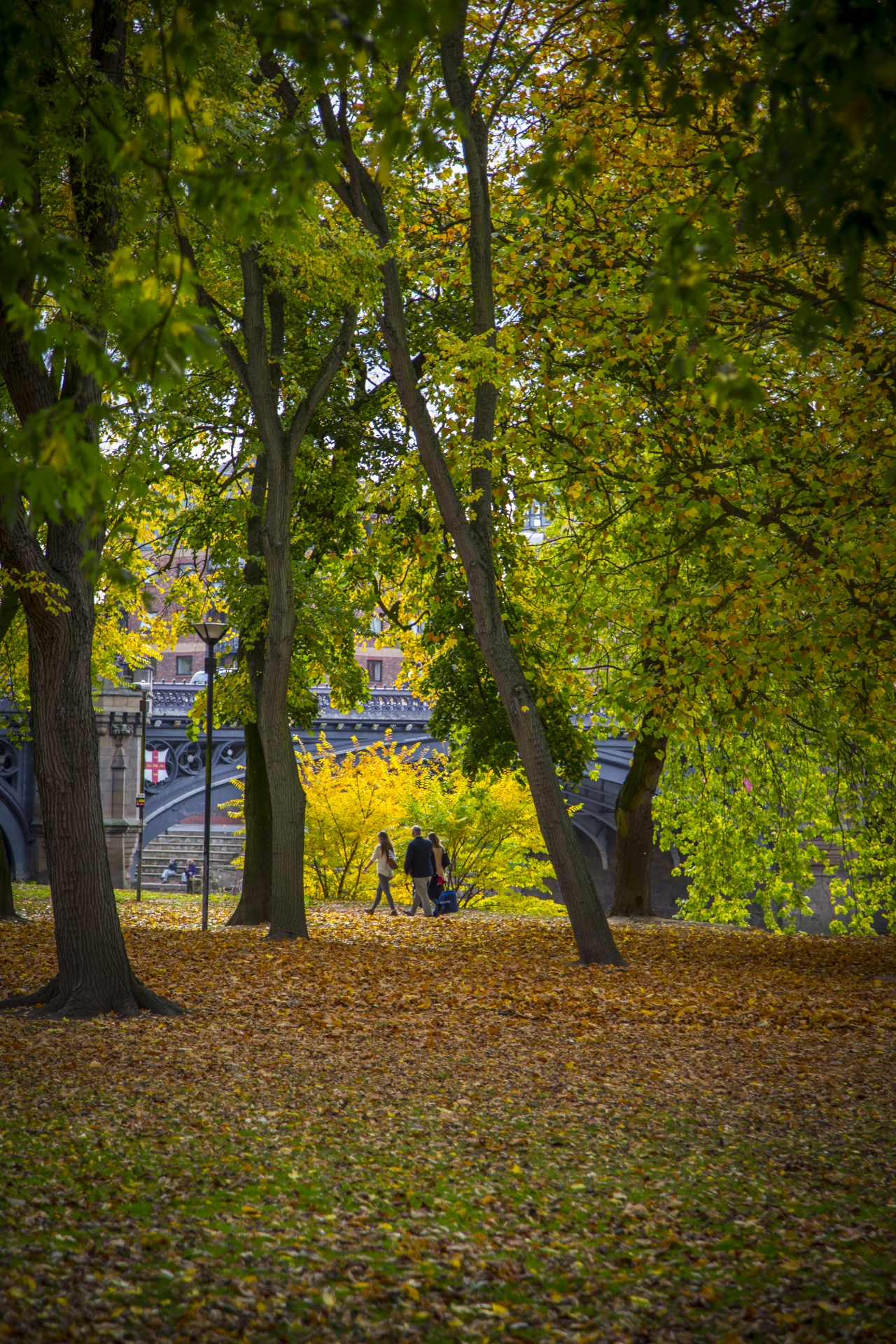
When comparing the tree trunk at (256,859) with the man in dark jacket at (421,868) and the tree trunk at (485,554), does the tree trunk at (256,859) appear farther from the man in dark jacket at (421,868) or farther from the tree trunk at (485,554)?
the tree trunk at (485,554)

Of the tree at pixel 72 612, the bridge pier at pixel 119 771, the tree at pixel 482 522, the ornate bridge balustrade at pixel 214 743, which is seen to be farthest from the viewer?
the ornate bridge balustrade at pixel 214 743

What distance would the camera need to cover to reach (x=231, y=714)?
60.8ft

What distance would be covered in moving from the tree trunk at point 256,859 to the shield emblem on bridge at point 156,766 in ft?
104

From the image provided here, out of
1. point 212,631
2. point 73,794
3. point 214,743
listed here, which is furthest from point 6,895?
point 214,743

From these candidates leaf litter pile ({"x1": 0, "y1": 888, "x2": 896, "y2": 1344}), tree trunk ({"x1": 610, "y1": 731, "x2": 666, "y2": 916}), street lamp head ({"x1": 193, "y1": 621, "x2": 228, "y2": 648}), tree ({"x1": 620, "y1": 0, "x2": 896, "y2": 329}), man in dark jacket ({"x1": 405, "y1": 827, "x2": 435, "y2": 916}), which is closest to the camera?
tree ({"x1": 620, "y1": 0, "x2": 896, "y2": 329})

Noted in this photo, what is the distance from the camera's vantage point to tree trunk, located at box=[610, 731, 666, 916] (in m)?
19.6

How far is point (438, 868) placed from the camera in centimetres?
2170

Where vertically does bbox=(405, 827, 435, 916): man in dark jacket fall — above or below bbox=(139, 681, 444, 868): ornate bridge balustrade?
below

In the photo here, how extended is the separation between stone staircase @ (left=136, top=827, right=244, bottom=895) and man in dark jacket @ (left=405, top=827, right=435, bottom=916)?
24768 millimetres

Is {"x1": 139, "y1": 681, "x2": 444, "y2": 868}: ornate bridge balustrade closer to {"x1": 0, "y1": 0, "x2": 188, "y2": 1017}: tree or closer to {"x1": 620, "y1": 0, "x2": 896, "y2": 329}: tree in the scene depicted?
{"x1": 0, "y1": 0, "x2": 188, "y2": 1017}: tree

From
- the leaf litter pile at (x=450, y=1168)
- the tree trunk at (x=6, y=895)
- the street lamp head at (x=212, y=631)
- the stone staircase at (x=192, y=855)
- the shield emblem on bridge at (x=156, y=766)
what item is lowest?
the stone staircase at (x=192, y=855)

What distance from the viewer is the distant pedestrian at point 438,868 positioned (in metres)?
21.4

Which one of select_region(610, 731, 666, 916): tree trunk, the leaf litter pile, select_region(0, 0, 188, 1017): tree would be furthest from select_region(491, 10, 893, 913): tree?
select_region(610, 731, 666, 916): tree trunk

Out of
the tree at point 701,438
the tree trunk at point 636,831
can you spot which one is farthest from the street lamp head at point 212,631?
the tree trunk at point 636,831
